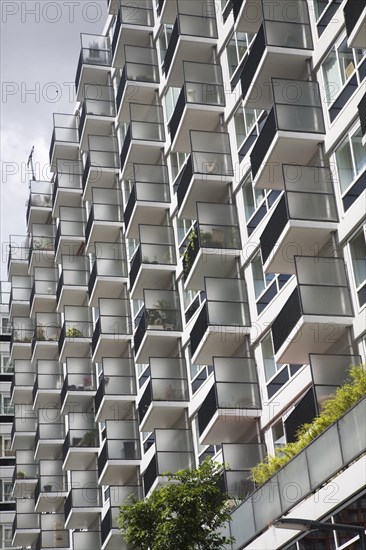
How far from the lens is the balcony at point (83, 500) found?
5188cm

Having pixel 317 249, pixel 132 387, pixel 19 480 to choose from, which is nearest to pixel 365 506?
pixel 317 249

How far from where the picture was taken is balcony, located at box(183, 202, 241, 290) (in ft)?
122

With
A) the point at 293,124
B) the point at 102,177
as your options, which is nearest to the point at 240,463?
the point at 293,124

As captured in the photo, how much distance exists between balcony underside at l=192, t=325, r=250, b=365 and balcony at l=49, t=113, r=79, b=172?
86.8 feet

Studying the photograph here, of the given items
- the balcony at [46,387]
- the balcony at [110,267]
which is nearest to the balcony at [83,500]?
the balcony at [110,267]

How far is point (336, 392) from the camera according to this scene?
27.8 m

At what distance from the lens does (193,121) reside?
40.0m

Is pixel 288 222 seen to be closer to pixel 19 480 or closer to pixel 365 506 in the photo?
pixel 365 506

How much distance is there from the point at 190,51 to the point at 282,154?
1057 centimetres

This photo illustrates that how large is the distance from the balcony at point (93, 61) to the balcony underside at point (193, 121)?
1515cm

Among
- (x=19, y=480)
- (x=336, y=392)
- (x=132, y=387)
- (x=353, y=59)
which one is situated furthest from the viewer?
(x=19, y=480)

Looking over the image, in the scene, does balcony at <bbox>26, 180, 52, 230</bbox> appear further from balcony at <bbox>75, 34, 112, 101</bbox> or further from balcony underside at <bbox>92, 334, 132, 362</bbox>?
balcony underside at <bbox>92, 334, 132, 362</bbox>

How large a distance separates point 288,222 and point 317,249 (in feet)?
4.40

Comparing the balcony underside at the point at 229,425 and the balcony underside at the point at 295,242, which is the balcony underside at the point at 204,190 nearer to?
the balcony underside at the point at 295,242
